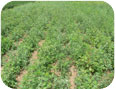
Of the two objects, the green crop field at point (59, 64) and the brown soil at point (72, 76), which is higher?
the green crop field at point (59, 64)

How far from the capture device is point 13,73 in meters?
5.13

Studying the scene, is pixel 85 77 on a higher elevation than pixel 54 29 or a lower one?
lower

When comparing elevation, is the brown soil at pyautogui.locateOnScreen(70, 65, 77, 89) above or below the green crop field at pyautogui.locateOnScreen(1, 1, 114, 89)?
below

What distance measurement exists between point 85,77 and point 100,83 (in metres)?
0.51

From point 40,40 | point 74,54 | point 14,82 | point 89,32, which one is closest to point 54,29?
point 40,40

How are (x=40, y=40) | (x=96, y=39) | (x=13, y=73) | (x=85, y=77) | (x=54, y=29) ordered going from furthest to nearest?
(x=54, y=29) → (x=40, y=40) → (x=96, y=39) → (x=13, y=73) → (x=85, y=77)

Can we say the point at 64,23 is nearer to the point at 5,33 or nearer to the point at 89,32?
the point at 89,32

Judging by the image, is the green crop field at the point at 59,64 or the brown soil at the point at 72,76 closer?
the green crop field at the point at 59,64

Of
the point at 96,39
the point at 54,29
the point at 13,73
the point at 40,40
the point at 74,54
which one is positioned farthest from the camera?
the point at 54,29

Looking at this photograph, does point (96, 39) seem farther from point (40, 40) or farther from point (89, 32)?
point (40, 40)

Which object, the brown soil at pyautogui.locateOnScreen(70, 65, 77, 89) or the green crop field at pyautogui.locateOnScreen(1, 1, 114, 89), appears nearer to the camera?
the green crop field at pyautogui.locateOnScreen(1, 1, 114, 89)

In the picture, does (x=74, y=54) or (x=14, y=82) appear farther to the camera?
(x=74, y=54)

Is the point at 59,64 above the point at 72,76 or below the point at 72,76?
above

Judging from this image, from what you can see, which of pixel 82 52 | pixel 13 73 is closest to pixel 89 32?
pixel 82 52
